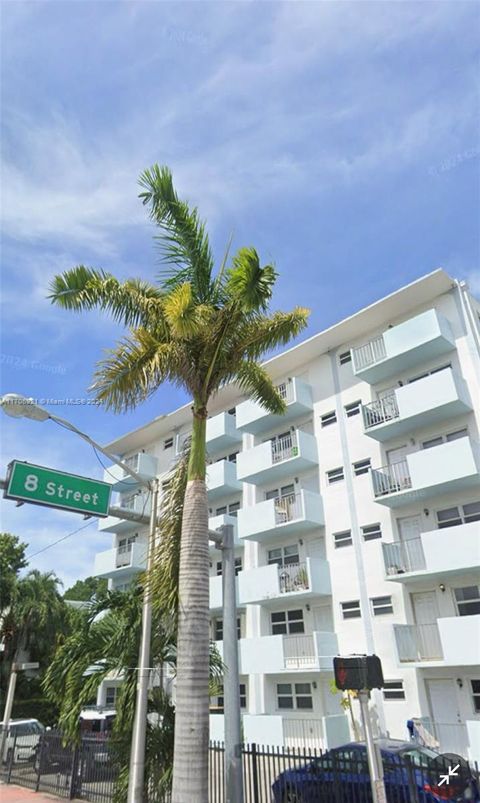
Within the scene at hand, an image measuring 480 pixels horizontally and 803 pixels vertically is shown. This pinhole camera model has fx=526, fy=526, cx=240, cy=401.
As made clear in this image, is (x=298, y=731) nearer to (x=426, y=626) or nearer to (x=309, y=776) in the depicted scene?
(x=426, y=626)

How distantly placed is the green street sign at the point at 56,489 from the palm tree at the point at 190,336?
5.04 ft

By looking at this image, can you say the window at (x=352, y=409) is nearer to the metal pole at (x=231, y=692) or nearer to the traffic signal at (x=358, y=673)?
the metal pole at (x=231, y=692)

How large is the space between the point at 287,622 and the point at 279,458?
670cm

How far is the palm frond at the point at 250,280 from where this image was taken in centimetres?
810

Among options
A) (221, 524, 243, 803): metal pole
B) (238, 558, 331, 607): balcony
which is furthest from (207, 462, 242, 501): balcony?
(221, 524, 243, 803): metal pole

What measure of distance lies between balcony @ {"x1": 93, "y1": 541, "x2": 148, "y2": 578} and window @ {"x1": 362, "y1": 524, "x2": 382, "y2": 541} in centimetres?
1411

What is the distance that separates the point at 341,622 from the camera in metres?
19.2

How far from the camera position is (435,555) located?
52.9 feet

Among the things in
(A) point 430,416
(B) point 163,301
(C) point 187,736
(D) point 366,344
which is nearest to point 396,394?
(A) point 430,416

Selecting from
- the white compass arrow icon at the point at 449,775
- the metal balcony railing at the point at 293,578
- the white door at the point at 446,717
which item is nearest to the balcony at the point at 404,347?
the metal balcony railing at the point at 293,578

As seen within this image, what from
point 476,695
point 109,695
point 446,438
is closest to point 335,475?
point 446,438

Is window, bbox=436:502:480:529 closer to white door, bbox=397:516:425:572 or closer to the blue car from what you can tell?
white door, bbox=397:516:425:572

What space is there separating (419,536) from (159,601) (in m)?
12.1

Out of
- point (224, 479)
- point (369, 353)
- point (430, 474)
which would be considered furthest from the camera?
point (224, 479)
